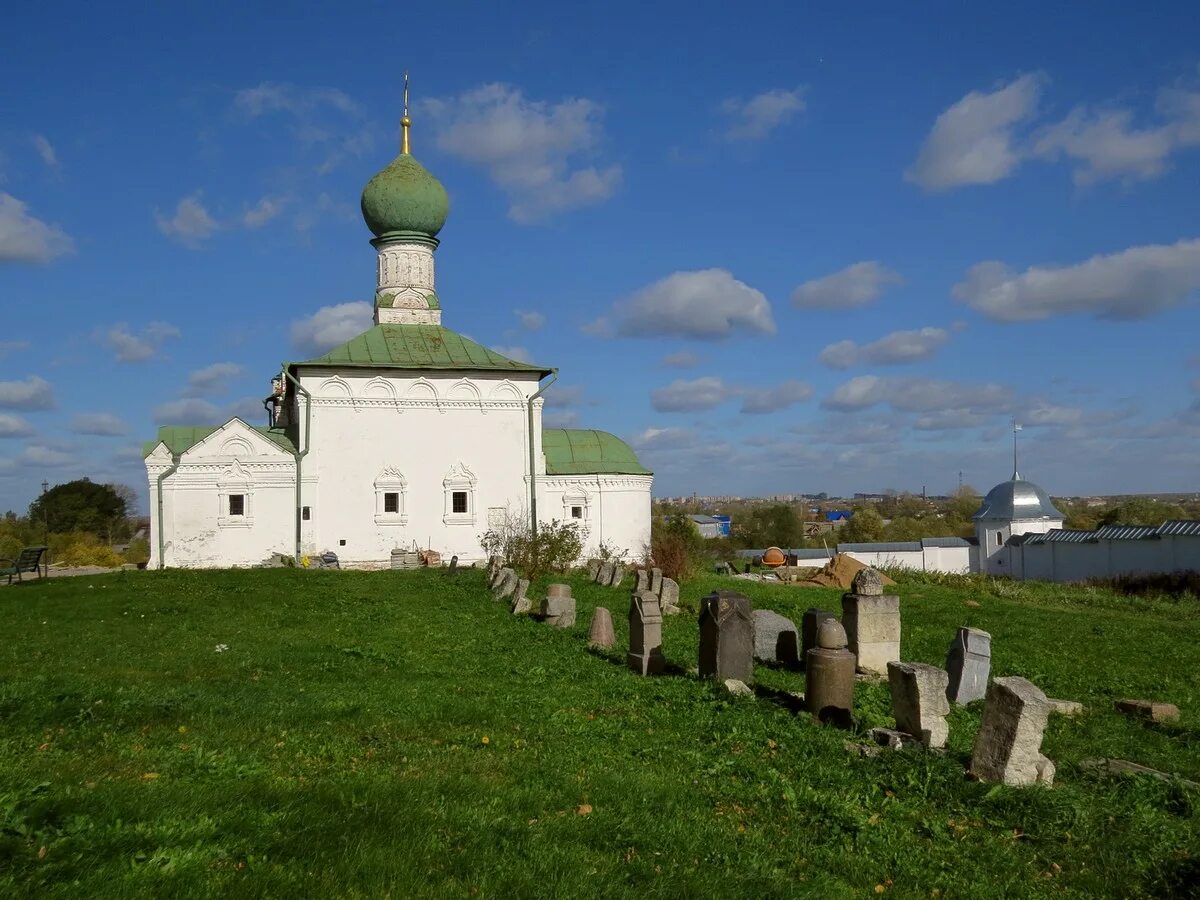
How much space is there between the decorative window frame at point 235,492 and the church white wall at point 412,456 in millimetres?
1513

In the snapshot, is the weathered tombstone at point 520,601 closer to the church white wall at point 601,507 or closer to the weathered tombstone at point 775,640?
the weathered tombstone at point 775,640

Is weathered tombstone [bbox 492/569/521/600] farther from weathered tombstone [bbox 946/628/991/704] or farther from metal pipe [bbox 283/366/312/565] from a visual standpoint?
metal pipe [bbox 283/366/312/565]

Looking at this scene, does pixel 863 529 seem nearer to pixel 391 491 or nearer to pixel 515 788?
Answer: pixel 391 491

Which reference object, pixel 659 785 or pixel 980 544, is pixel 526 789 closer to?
pixel 659 785

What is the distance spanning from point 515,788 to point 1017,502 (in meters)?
40.9

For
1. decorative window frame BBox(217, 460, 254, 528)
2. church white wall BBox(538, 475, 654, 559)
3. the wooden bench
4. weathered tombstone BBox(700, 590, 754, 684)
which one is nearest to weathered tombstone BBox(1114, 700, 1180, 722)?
weathered tombstone BBox(700, 590, 754, 684)

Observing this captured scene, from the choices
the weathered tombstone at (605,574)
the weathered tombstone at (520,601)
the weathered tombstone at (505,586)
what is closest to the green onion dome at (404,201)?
the weathered tombstone at (605,574)

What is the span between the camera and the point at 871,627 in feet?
35.7

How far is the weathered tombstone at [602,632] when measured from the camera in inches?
480

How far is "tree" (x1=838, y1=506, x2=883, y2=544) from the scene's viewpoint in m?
61.4

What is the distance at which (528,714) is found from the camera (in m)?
8.03

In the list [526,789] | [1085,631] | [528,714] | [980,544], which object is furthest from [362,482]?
[980,544]

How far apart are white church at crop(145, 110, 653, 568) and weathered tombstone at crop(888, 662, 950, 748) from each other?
21162mm

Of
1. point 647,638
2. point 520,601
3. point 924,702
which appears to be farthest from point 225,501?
point 924,702
